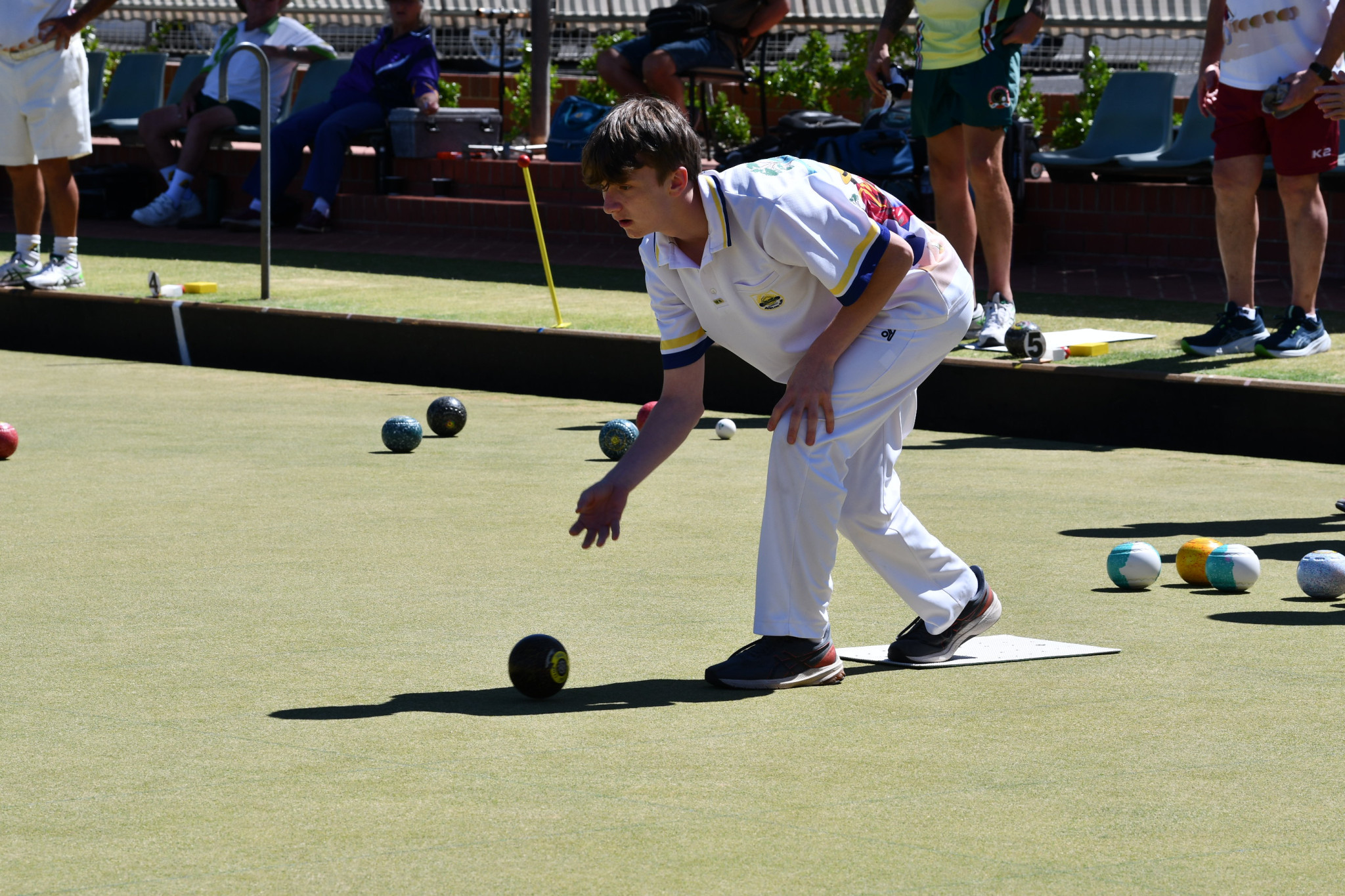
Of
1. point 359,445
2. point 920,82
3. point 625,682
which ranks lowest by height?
point 359,445

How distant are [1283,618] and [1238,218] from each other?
3.27 metres

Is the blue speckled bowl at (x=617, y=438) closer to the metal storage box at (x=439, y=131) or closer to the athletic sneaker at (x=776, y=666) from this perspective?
the athletic sneaker at (x=776, y=666)

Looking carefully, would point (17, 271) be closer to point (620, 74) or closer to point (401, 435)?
point (620, 74)

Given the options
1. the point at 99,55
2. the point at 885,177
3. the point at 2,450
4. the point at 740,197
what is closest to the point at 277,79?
the point at 99,55

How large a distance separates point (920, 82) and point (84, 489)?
3718 millimetres

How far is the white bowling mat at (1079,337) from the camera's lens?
290 inches

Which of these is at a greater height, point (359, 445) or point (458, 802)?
point (458, 802)

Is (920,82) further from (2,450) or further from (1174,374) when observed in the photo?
(2,450)

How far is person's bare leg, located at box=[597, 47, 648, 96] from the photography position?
11453mm

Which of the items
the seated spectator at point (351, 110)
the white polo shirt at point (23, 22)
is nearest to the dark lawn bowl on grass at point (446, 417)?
the white polo shirt at point (23, 22)

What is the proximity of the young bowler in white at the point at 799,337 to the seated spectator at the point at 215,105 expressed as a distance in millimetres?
9639

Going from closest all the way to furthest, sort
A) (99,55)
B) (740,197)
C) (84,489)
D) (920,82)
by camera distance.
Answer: (740,197) → (84,489) → (920,82) → (99,55)

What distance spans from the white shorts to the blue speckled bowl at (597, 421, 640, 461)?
420cm

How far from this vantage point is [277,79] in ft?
42.8
